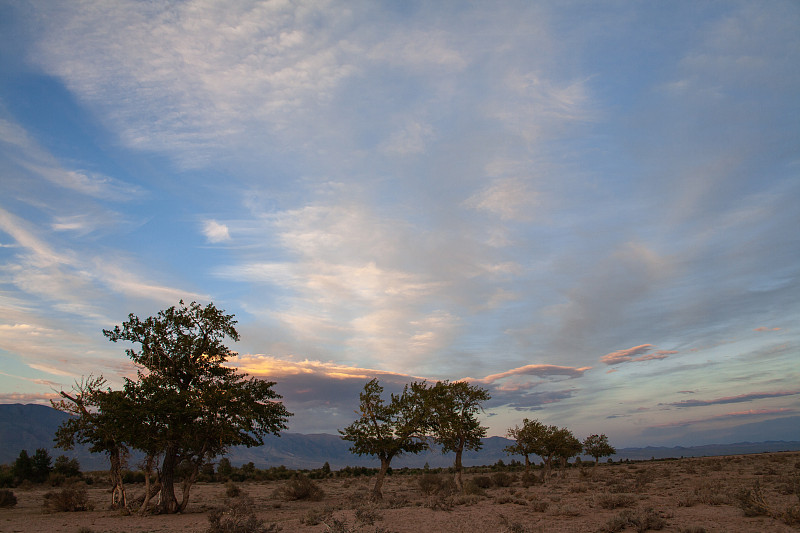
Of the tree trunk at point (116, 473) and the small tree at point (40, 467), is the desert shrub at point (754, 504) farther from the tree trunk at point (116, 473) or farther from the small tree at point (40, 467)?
the small tree at point (40, 467)

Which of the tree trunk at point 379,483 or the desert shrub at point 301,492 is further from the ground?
the tree trunk at point 379,483

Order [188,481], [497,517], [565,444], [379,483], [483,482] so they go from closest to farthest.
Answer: [497,517], [188,481], [379,483], [483,482], [565,444]

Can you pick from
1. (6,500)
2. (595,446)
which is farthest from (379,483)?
(595,446)

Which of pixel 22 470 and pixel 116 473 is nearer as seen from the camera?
pixel 116 473

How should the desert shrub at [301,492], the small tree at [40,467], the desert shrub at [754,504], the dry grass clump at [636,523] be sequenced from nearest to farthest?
the dry grass clump at [636,523]
the desert shrub at [754,504]
the desert shrub at [301,492]
the small tree at [40,467]

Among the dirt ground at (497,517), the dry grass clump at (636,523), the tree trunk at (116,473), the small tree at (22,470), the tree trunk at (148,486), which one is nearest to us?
the dry grass clump at (636,523)

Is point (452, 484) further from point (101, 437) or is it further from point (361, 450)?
point (101, 437)

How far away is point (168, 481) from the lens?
23469 millimetres

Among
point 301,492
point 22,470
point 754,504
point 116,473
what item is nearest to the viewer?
point 754,504

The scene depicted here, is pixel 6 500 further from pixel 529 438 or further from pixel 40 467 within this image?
pixel 529 438

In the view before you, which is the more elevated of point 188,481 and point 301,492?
point 188,481

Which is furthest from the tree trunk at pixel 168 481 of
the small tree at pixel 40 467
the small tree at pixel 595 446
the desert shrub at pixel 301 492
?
the small tree at pixel 595 446

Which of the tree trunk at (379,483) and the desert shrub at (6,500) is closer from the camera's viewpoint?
the desert shrub at (6,500)

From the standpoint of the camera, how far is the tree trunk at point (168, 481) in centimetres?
2325
